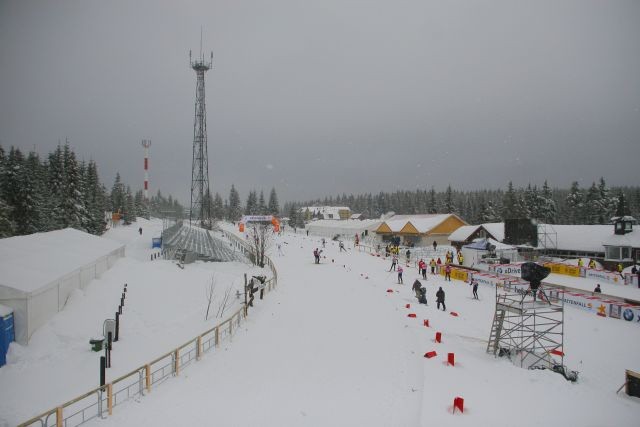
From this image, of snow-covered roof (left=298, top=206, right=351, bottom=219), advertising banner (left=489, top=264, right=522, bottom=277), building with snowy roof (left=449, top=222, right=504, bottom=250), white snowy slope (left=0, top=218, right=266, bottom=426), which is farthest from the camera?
snow-covered roof (left=298, top=206, right=351, bottom=219)

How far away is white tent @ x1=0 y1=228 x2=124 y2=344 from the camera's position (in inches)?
516

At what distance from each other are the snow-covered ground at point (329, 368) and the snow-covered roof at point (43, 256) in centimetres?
184

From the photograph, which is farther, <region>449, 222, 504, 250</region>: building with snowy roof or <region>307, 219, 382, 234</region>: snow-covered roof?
<region>307, 219, 382, 234</region>: snow-covered roof

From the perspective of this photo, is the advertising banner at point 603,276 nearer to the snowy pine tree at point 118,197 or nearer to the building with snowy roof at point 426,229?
the building with snowy roof at point 426,229

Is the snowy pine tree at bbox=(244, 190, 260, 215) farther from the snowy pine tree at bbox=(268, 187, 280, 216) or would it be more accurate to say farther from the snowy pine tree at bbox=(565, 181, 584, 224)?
the snowy pine tree at bbox=(565, 181, 584, 224)

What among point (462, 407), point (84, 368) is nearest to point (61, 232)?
point (84, 368)

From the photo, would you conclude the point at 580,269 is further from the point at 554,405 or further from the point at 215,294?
the point at 215,294

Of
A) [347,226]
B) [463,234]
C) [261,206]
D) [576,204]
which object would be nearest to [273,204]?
[261,206]

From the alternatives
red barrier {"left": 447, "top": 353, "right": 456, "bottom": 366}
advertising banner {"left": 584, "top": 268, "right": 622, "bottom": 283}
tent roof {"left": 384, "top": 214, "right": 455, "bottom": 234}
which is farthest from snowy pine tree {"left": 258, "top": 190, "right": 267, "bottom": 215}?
red barrier {"left": 447, "top": 353, "right": 456, "bottom": 366}

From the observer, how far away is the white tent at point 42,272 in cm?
1311

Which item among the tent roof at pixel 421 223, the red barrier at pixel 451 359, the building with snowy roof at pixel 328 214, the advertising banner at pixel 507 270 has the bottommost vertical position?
the red barrier at pixel 451 359

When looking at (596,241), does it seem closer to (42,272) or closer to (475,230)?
(475,230)

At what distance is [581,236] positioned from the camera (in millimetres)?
39406

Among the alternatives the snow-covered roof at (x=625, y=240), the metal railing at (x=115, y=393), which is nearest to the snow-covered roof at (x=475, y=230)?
the snow-covered roof at (x=625, y=240)
